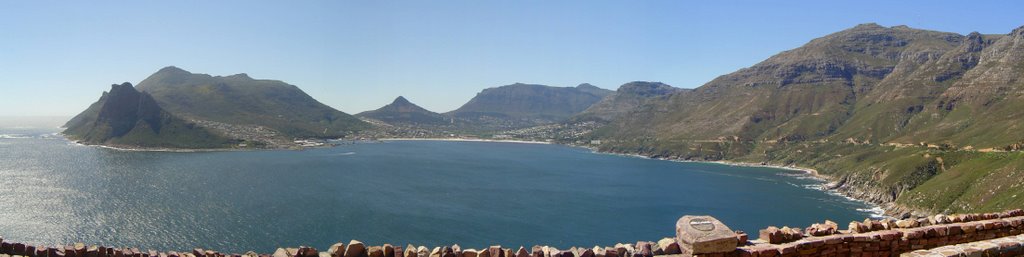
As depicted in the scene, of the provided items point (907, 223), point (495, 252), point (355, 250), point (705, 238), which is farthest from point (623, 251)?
point (907, 223)

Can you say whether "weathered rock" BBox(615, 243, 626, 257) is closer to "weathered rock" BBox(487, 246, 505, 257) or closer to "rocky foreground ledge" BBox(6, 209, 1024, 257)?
"rocky foreground ledge" BBox(6, 209, 1024, 257)

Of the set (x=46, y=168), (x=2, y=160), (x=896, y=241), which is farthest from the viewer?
(x=2, y=160)

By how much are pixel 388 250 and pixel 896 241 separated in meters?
12.9

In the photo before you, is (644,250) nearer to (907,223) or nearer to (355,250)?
(355,250)

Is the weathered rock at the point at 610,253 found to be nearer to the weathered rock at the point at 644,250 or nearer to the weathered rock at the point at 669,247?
the weathered rock at the point at 644,250

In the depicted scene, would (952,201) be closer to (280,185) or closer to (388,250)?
(388,250)

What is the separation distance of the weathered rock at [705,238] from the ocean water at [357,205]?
7165cm

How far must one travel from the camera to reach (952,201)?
100562 millimetres

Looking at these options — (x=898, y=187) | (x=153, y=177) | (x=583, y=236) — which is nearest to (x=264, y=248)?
(x=583, y=236)

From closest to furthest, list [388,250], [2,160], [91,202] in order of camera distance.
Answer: [388,250] → [91,202] → [2,160]

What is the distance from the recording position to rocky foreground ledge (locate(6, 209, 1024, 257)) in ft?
39.5

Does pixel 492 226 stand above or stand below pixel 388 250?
below

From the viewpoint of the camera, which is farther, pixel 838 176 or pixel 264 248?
pixel 838 176

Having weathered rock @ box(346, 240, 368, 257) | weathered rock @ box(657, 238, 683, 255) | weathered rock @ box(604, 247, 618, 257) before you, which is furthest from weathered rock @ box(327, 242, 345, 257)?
weathered rock @ box(657, 238, 683, 255)
